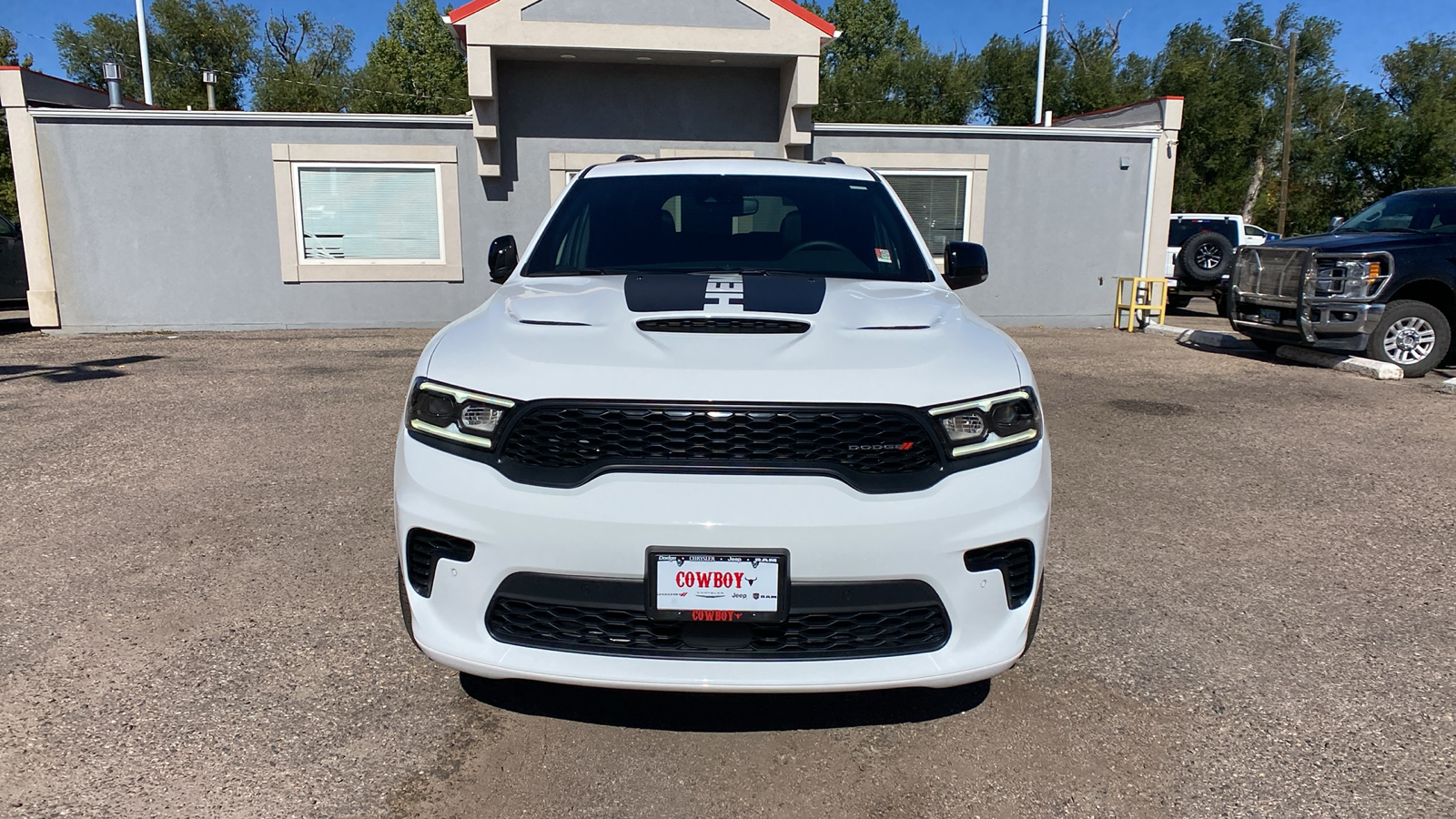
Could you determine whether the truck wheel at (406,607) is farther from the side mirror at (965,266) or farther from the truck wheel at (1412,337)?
the truck wheel at (1412,337)

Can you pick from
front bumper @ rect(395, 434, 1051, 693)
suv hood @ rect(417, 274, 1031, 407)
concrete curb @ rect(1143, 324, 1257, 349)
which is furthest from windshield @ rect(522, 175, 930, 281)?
concrete curb @ rect(1143, 324, 1257, 349)

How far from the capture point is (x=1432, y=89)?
4559cm

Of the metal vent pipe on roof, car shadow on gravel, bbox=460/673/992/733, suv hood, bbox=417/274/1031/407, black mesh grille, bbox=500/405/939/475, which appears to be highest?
the metal vent pipe on roof

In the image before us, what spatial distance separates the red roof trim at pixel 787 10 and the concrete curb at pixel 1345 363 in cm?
711

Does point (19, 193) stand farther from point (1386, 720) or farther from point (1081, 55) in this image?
point (1081, 55)

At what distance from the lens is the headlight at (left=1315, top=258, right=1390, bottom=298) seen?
958 cm

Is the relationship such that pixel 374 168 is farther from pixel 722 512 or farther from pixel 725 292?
pixel 722 512

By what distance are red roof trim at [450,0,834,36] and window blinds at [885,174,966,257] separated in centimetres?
256

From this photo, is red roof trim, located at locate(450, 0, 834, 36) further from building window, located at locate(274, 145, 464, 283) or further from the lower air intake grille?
the lower air intake grille

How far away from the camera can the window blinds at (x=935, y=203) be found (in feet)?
48.4

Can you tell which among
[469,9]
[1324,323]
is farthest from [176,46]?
[1324,323]

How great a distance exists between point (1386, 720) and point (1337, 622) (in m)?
0.83

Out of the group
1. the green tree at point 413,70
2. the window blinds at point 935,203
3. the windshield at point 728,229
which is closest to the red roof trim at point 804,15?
the window blinds at point 935,203

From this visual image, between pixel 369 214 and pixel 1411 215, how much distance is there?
13.1 metres
